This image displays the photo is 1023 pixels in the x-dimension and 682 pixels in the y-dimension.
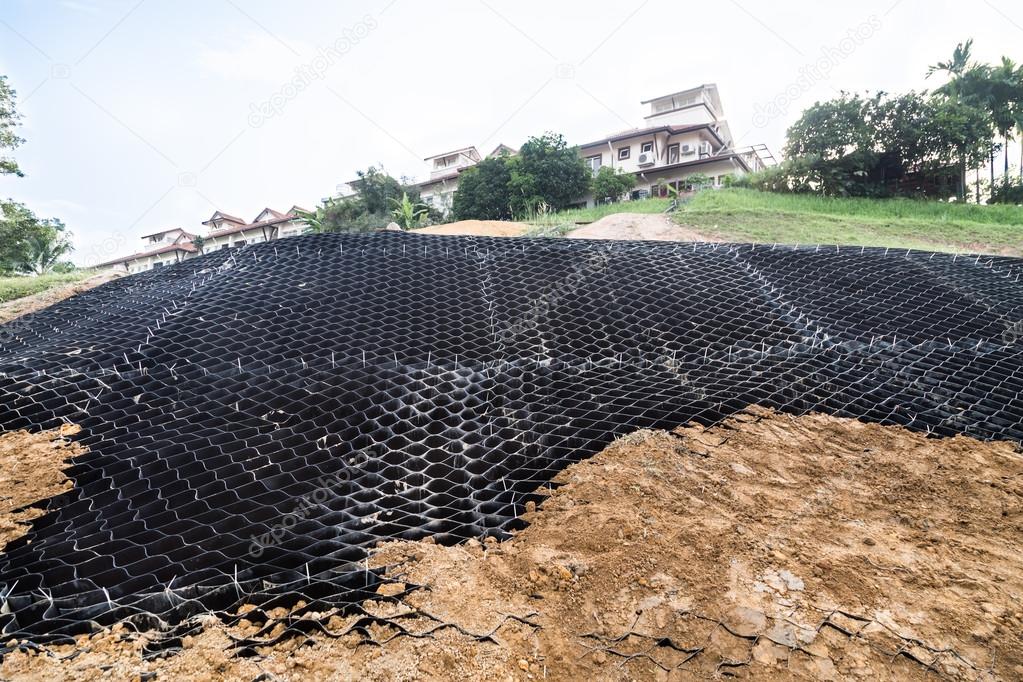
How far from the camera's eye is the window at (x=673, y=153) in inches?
757

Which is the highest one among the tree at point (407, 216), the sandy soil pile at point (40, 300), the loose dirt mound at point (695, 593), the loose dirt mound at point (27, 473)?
the tree at point (407, 216)

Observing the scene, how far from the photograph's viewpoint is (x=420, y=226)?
1317 cm

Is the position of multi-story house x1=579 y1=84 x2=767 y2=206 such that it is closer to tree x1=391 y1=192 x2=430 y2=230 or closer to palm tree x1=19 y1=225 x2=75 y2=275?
tree x1=391 y1=192 x2=430 y2=230

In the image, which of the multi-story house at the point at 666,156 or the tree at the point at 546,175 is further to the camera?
the multi-story house at the point at 666,156

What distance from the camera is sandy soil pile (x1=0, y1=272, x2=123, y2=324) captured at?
14.7ft

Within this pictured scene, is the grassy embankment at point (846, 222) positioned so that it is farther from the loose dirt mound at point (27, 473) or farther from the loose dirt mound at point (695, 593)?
the loose dirt mound at point (27, 473)

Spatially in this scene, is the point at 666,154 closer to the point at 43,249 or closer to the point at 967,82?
the point at 967,82

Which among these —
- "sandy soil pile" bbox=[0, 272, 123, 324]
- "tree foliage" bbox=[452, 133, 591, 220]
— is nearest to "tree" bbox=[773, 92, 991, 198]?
"tree foliage" bbox=[452, 133, 591, 220]

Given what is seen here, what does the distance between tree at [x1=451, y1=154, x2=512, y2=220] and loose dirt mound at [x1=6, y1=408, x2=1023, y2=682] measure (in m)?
13.6

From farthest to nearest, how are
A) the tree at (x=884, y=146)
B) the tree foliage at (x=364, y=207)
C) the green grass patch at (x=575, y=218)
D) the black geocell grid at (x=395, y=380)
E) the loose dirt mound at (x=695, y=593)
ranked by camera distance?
the tree foliage at (x=364, y=207) < the tree at (x=884, y=146) < the green grass patch at (x=575, y=218) < the black geocell grid at (x=395, y=380) < the loose dirt mound at (x=695, y=593)

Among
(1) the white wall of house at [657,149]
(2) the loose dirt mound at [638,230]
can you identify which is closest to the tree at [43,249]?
(2) the loose dirt mound at [638,230]

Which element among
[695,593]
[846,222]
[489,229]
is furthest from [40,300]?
[846,222]

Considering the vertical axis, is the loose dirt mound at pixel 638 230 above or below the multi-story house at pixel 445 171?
below

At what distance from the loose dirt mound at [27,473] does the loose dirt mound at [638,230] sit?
21.4 feet
